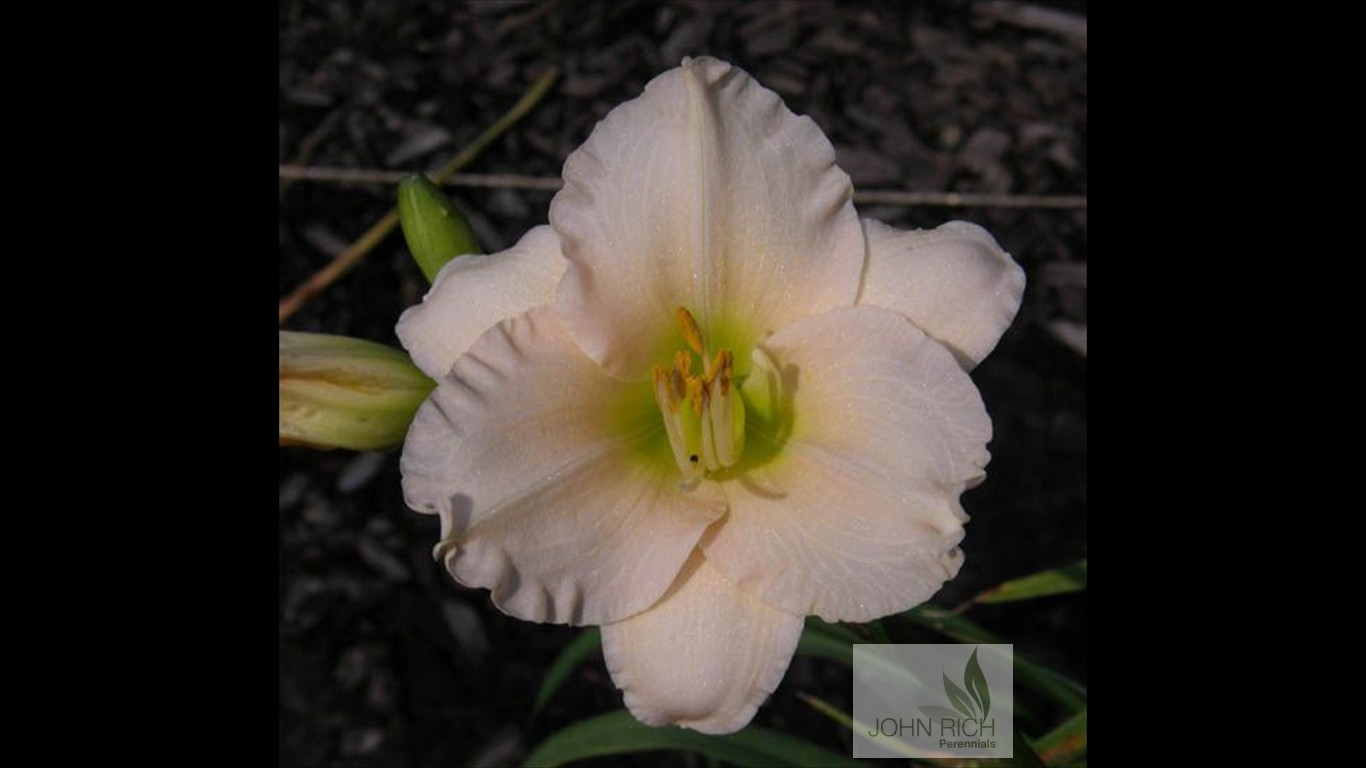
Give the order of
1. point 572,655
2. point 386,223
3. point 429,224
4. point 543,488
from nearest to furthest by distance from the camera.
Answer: point 543,488 → point 429,224 → point 572,655 → point 386,223

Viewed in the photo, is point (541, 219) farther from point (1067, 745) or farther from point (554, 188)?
point (1067, 745)

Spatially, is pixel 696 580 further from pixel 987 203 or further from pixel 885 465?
pixel 987 203

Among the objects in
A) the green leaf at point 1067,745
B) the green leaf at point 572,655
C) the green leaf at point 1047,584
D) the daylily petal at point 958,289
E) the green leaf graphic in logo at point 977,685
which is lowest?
the green leaf at point 572,655

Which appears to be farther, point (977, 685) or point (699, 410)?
point (977, 685)

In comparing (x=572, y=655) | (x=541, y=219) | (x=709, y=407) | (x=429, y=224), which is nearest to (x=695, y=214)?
(x=709, y=407)

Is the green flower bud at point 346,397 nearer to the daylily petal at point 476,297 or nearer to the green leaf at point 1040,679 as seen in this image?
the daylily petal at point 476,297

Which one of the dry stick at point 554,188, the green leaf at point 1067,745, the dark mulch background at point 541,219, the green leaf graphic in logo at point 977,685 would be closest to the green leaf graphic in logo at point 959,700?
the green leaf graphic in logo at point 977,685
